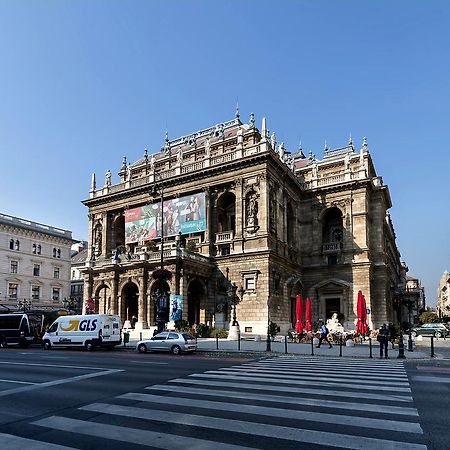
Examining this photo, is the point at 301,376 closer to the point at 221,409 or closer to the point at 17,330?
the point at 221,409

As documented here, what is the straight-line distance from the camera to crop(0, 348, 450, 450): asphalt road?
21.6ft

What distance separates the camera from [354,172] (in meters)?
49.2

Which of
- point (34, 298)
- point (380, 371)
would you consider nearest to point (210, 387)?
point (380, 371)

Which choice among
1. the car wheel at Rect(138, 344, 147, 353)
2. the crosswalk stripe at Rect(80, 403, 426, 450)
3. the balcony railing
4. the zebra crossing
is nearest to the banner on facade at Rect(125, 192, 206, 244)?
the balcony railing

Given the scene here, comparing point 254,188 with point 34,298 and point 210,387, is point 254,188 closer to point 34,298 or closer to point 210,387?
point 210,387

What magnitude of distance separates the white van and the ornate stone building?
1037 centimetres

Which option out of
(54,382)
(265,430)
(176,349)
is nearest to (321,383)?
(265,430)

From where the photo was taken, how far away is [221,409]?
28.2 ft

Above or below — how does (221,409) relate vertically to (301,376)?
above

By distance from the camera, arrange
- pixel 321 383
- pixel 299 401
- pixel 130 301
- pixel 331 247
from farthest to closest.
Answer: pixel 331 247 < pixel 130 301 < pixel 321 383 < pixel 299 401

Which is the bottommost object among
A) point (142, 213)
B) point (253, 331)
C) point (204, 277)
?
point (253, 331)

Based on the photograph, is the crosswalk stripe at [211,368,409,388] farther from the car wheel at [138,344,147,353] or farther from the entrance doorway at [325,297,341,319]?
the entrance doorway at [325,297,341,319]

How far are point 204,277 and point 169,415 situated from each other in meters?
35.4

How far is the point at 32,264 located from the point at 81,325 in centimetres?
4259
